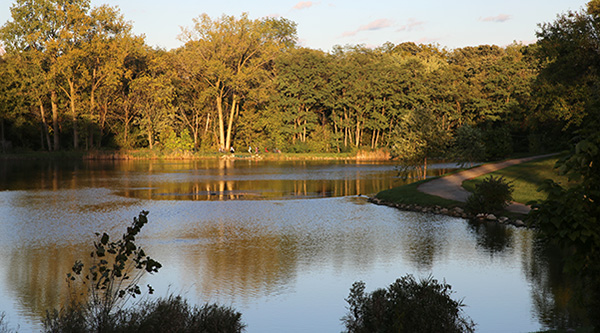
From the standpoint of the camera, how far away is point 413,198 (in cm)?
3094

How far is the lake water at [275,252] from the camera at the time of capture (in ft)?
43.7

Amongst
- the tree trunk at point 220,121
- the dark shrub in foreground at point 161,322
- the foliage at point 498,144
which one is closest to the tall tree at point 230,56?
the tree trunk at point 220,121

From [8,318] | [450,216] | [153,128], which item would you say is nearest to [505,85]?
[153,128]

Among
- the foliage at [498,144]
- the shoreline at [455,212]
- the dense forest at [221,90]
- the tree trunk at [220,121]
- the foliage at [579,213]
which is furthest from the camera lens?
the tree trunk at [220,121]

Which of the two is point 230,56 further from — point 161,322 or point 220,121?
point 161,322

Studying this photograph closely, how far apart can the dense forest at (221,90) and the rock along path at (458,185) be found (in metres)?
27.6

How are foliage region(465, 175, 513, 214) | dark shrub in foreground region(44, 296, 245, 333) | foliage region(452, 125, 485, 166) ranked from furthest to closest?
foliage region(452, 125, 485, 166), foliage region(465, 175, 513, 214), dark shrub in foreground region(44, 296, 245, 333)

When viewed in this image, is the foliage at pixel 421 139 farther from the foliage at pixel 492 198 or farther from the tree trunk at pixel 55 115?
the tree trunk at pixel 55 115

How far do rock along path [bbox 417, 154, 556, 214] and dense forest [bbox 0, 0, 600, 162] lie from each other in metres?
27.6

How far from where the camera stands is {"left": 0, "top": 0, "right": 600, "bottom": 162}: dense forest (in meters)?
73.8

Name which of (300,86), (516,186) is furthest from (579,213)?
(300,86)

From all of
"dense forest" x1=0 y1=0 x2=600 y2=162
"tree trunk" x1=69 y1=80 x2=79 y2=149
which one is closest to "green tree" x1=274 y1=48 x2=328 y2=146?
"dense forest" x1=0 y1=0 x2=600 y2=162

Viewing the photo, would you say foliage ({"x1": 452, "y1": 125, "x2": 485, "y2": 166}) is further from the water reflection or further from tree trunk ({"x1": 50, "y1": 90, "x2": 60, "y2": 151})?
tree trunk ({"x1": 50, "y1": 90, "x2": 60, "y2": 151})

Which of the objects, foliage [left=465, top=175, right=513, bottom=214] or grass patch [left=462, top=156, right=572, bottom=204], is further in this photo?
grass patch [left=462, top=156, right=572, bottom=204]
